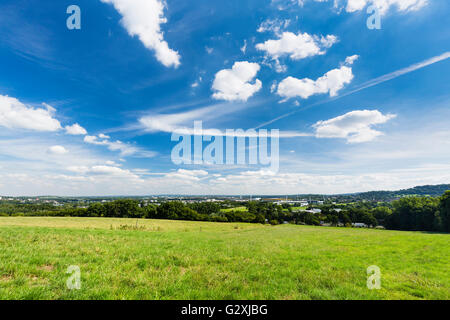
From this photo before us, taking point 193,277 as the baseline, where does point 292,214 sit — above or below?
below

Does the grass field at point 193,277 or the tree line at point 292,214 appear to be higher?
the grass field at point 193,277

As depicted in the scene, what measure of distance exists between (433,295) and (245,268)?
19.3ft

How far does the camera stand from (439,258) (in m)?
11.6

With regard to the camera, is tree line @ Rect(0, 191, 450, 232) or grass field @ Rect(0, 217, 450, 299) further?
tree line @ Rect(0, 191, 450, 232)

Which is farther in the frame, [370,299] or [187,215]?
[187,215]

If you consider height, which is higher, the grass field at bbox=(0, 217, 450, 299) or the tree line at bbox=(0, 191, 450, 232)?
the grass field at bbox=(0, 217, 450, 299)

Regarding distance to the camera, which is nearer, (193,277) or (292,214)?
(193,277)

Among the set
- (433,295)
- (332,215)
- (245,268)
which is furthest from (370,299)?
(332,215)

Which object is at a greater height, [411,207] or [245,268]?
[245,268]

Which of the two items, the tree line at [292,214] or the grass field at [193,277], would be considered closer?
the grass field at [193,277]
